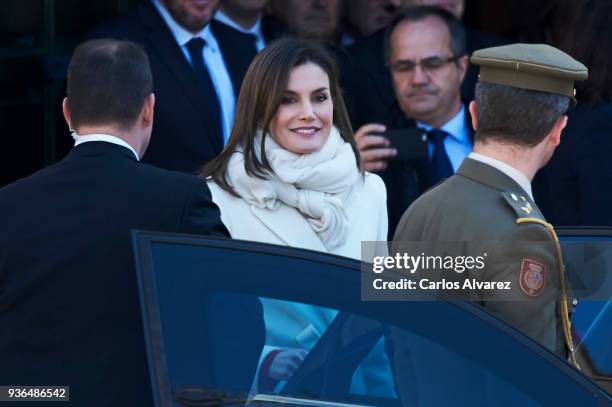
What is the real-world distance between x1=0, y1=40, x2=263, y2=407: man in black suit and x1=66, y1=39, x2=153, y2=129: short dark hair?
125 mm

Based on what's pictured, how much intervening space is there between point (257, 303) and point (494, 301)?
24.2 inches

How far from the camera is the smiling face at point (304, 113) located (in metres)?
4.13

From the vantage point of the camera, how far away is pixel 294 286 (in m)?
2.68

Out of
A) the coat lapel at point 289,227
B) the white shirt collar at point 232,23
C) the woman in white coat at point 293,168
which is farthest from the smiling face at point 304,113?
the white shirt collar at point 232,23

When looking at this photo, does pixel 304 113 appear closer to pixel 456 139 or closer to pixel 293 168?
pixel 293 168

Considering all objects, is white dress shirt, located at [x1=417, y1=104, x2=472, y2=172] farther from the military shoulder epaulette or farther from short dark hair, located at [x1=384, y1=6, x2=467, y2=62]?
the military shoulder epaulette

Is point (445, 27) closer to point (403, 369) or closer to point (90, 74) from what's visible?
point (90, 74)

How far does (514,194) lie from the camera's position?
3.08m

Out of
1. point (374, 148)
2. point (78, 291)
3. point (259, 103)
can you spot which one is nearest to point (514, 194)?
point (78, 291)

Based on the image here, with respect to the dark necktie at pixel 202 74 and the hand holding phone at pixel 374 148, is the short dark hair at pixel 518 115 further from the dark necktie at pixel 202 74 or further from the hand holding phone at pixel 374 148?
the dark necktie at pixel 202 74

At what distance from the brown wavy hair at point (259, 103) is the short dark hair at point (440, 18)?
3.73 feet

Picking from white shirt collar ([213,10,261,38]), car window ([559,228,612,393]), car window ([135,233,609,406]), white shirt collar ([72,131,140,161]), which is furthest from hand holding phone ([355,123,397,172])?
car window ([135,233,609,406])

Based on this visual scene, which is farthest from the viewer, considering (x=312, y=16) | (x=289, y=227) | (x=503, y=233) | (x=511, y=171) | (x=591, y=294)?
(x=312, y=16)

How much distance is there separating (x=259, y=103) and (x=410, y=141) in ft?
3.55
